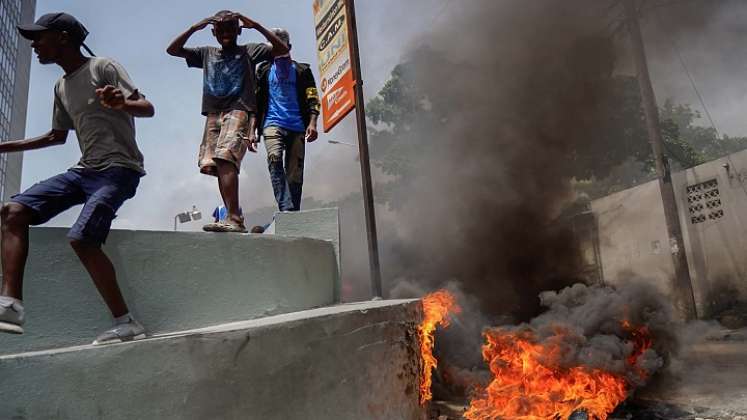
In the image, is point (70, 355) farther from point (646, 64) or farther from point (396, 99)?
point (396, 99)

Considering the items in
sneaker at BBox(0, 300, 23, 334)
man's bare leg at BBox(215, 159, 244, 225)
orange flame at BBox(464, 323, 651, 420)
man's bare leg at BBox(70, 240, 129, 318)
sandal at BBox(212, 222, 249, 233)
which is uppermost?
man's bare leg at BBox(215, 159, 244, 225)

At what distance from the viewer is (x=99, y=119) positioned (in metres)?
2.45

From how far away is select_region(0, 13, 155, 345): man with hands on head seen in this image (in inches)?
85.2

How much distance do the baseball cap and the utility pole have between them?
34.1 ft

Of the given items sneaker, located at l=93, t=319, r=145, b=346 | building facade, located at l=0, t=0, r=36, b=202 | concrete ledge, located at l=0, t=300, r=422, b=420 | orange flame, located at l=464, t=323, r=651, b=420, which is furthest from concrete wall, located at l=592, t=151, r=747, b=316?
building facade, located at l=0, t=0, r=36, b=202

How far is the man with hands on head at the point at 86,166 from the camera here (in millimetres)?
2164

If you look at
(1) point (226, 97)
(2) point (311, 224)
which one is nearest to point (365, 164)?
(2) point (311, 224)

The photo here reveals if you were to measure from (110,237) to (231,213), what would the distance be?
0.90m

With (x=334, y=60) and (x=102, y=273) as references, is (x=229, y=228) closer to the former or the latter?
(x=102, y=273)

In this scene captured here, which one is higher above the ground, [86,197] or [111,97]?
[111,97]

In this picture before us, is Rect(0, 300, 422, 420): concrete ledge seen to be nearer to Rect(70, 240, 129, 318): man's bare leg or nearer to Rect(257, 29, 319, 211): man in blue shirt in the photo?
Rect(70, 240, 129, 318): man's bare leg

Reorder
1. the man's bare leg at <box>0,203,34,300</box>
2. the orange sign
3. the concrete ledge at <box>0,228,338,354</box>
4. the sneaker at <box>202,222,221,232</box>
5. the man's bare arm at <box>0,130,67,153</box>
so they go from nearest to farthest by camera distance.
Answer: the man's bare leg at <box>0,203,34,300</box> < the concrete ledge at <box>0,228,338,354</box> < the man's bare arm at <box>0,130,67,153</box> < the sneaker at <box>202,222,221,232</box> < the orange sign

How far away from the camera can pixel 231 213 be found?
3322 mm

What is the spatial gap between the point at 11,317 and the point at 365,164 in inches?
131
